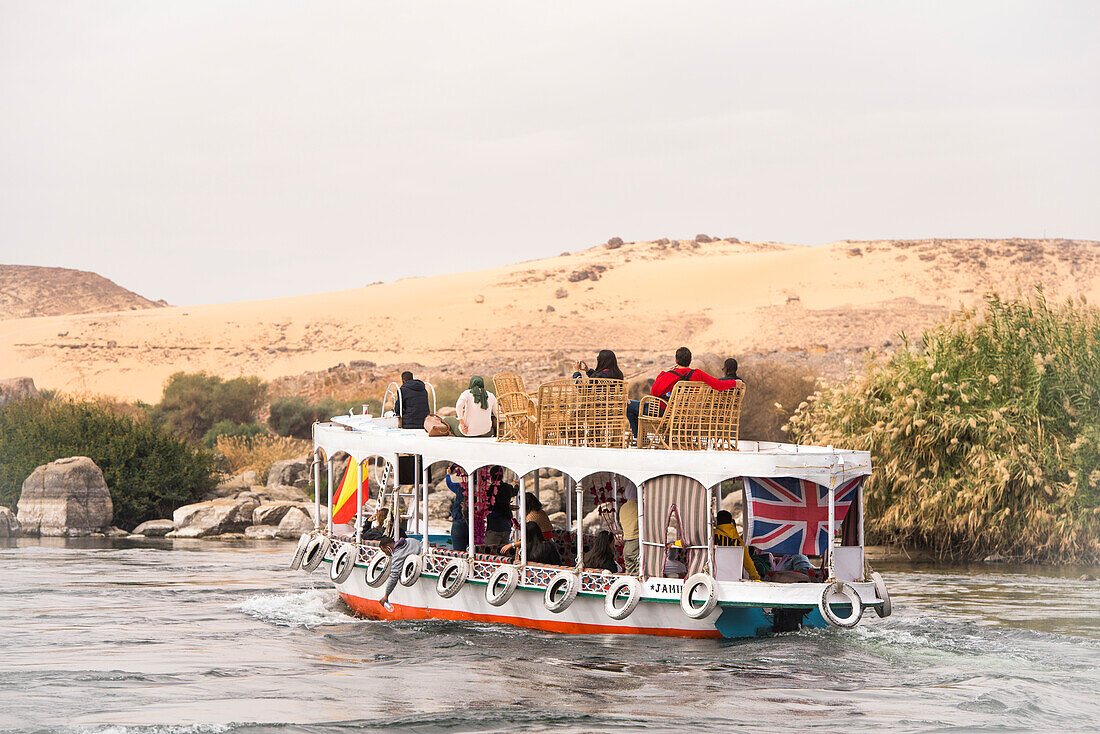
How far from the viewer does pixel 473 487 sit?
16.8 metres

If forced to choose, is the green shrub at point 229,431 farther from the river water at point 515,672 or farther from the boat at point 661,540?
the boat at point 661,540

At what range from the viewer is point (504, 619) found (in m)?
16.4

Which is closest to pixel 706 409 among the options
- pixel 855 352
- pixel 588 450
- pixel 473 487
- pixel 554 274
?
pixel 588 450

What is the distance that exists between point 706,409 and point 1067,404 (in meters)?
13.2

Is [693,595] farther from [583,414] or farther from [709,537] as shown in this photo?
[583,414]

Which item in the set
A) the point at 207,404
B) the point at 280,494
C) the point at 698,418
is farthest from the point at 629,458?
the point at 207,404

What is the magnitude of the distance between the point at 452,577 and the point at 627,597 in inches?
108

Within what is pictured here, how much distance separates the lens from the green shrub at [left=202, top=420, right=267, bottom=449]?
147 ft

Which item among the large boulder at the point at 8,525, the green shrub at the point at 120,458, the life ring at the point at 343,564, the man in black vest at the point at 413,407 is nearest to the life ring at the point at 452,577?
the life ring at the point at 343,564

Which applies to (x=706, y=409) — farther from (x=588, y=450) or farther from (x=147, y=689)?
(x=147, y=689)

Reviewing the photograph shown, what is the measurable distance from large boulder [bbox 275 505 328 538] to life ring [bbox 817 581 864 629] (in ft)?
63.4

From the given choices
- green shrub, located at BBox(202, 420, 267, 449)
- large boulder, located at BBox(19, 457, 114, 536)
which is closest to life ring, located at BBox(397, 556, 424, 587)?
large boulder, located at BBox(19, 457, 114, 536)

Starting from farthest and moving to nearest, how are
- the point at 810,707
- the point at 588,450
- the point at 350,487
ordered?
1. the point at 350,487
2. the point at 588,450
3. the point at 810,707

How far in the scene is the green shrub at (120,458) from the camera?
33.1 meters
